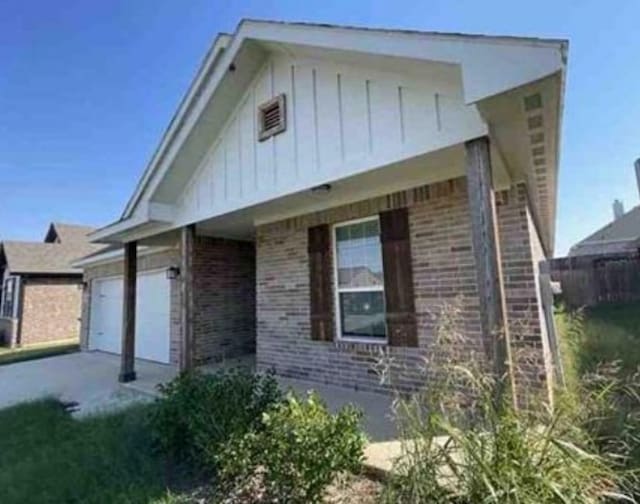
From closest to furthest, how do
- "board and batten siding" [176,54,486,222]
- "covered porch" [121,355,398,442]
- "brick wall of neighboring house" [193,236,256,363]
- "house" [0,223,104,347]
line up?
"board and batten siding" [176,54,486,222] → "covered porch" [121,355,398,442] → "brick wall of neighboring house" [193,236,256,363] → "house" [0,223,104,347]

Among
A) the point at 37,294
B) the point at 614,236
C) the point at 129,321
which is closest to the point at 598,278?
the point at 129,321

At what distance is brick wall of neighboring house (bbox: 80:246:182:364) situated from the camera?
1094cm

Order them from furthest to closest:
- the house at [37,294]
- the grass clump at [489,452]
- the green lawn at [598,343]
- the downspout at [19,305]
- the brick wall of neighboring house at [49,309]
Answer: the brick wall of neighboring house at [49,309] → the house at [37,294] → the downspout at [19,305] → the green lawn at [598,343] → the grass clump at [489,452]

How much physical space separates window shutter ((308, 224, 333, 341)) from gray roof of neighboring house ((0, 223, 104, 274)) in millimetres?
14360

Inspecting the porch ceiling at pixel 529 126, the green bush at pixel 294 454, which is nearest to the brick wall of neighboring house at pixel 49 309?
the green bush at pixel 294 454

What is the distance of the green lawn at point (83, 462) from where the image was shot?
12.8 feet

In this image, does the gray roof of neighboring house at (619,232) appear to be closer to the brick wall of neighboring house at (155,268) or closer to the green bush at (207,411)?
the brick wall of neighboring house at (155,268)

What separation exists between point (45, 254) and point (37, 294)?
7.67 feet

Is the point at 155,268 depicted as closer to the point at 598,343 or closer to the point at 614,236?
the point at 598,343

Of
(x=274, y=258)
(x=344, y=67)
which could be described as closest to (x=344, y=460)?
(x=344, y=67)

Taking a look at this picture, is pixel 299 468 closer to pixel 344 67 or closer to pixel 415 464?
pixel 415 464

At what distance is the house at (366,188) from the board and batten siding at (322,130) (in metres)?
0.02

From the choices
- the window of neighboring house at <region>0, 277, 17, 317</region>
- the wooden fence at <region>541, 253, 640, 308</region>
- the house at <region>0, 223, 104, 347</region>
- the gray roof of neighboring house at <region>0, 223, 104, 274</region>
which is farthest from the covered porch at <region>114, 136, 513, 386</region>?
the window of neighboring house at <region>0, 277, 17, 317</region>

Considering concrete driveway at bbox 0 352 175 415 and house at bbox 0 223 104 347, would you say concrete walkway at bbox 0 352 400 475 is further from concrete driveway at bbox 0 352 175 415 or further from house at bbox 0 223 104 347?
house at bbox 0 223 104 347
